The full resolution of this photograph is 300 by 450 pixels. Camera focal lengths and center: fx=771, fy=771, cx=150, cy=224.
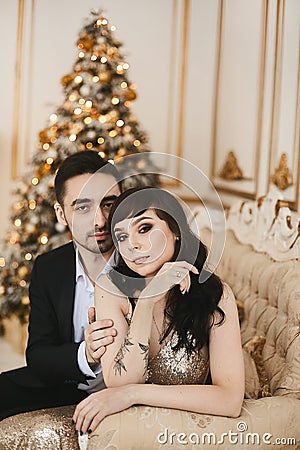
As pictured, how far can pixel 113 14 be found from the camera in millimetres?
5645

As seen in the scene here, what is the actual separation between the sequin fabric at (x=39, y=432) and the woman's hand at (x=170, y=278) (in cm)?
51

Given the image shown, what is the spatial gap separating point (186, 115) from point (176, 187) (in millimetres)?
535

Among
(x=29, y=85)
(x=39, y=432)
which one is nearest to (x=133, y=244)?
(x=39, y=432)

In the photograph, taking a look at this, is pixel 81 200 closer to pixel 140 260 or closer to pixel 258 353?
pixel 140 260

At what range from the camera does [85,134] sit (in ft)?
14.9

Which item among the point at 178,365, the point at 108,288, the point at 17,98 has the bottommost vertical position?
the point at 178,365

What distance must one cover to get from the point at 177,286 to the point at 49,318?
576 millimetres

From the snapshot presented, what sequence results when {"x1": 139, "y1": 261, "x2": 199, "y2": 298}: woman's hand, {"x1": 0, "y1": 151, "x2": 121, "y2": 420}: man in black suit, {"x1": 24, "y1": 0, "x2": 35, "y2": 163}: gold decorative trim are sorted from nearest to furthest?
{"x1": 139, "y1": 261, "x2": 199, "y2": 298}: woman's hand < {"x1": 0, "y1": 151, "x2": 121, "y2": 420}: man in black suit < {"x1": 24, "y1": 0, "x2": 35, "y2": 163}: gold decorative trim

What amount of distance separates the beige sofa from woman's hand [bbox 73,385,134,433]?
2 centimetres

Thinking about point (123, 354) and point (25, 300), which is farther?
point (25, 300)

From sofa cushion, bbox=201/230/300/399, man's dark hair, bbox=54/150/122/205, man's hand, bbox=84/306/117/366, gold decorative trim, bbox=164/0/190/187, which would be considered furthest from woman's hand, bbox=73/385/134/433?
gold decorative trim, bbox=164/0/190/187

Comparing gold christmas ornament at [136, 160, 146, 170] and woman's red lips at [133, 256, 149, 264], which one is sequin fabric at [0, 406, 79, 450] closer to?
woman's red lips at [133, 256, 149, 264]

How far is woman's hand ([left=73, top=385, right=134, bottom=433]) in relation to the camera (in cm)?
215

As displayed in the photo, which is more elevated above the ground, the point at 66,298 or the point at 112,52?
the point at 112,52
